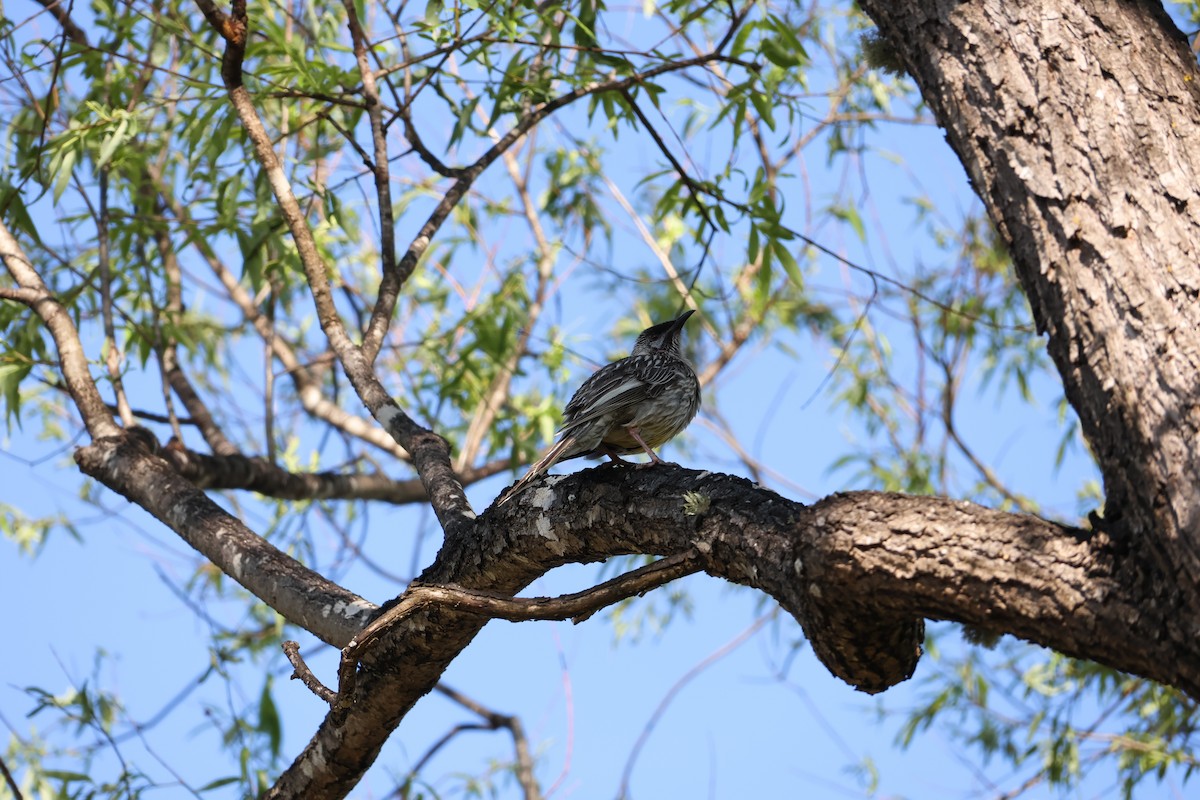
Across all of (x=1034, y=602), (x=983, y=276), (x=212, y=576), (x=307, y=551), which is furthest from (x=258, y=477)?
(x=983, y=276)

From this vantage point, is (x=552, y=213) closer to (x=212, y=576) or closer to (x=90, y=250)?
(x=90, y=250)

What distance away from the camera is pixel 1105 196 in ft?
6.89

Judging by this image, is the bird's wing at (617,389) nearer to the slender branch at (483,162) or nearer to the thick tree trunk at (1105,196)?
the slender branch at (483,162)

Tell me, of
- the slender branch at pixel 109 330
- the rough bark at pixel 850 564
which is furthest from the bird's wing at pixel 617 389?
the slender branch at pixel 109 330

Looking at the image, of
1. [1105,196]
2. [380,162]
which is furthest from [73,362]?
[1105,196]

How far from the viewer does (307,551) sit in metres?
6.68

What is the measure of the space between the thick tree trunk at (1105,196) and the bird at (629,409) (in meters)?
1.45

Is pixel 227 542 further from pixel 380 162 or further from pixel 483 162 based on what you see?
pixel 483 162

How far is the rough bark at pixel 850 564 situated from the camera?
188cm

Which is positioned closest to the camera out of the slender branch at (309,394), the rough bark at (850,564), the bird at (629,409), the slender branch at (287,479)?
the rough bark at (850,564)

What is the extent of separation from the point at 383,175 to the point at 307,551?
326 cm

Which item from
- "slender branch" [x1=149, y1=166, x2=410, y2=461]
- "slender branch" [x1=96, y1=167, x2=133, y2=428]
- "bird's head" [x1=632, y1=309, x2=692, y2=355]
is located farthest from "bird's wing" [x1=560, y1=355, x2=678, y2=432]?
"slender branch" [x1=149, y1=166, x2=410, y2=461]

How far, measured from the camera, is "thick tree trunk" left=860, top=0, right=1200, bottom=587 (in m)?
1.90

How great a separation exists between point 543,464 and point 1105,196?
1637 mm
